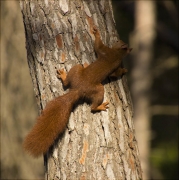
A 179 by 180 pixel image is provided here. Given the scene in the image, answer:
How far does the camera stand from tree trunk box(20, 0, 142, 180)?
322 cm

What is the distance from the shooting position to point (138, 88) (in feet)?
32.2

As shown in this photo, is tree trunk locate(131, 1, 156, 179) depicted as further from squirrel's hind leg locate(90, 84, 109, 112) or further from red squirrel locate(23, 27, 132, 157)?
squirrel's hind leg locate(90, 84, 109, 112)

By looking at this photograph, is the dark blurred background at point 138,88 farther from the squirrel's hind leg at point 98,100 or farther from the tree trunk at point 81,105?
the squirrel's hind leg at point 98,100

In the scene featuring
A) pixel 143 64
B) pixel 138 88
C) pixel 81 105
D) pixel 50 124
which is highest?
pixel 143 64

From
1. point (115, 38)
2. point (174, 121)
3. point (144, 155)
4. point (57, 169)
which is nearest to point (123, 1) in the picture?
point (144, 155)

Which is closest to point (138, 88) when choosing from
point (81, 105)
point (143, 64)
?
point (143, 64)

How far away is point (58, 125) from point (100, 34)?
0.80 m

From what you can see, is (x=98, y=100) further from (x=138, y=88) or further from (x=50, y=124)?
(x=138, y=88)

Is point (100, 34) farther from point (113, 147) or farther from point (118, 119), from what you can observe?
point (113, 147)

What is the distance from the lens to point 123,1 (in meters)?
10.5

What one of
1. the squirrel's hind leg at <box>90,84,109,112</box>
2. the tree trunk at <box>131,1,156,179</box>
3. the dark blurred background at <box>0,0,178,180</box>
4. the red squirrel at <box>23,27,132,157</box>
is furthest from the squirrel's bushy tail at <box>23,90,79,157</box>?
the tree trunk at <box>131,1,156,179</box>

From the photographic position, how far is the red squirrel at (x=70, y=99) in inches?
128

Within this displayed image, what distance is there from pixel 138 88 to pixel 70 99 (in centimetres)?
666

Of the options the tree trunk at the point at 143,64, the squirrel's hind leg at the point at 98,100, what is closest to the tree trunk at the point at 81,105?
the squirrel's hind leg at the point at 98,100
